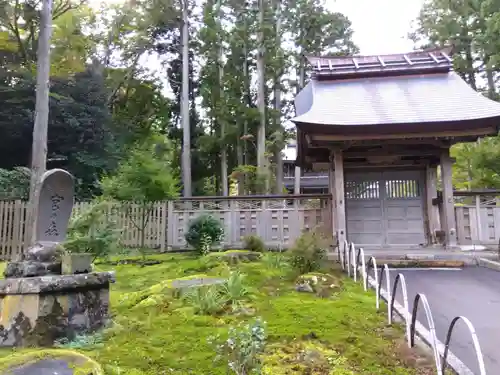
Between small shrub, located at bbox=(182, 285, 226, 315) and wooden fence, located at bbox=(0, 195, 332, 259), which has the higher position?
wooden fence, located at bbox=(0, 195, 332, 259)

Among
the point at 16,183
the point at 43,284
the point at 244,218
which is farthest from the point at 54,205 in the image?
the point at 16,183

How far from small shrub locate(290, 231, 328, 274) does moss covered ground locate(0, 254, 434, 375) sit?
942 mm

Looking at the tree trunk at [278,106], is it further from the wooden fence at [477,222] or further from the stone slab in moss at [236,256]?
the stone slab in moss at [236,256]

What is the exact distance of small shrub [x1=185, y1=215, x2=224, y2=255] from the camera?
10.9 m

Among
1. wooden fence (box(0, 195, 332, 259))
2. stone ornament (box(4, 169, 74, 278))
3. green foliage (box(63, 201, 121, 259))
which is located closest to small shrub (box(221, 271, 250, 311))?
stone ornament (box(4, 169, 74, 278))

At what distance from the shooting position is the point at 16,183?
1446cm

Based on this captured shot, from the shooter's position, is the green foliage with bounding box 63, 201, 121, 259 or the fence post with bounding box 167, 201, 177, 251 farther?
the fence post with bounding box 167, 201, 177, 251

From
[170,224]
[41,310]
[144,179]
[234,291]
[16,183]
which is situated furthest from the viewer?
[16,183]

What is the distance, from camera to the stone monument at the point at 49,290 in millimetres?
3850

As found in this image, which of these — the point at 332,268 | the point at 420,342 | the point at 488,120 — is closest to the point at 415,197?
the point at 488,120

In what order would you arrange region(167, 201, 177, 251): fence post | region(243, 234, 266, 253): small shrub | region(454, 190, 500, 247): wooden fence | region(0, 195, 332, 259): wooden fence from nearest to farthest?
region(454, 190, 500, 247): wooden fence → region(243, 234, 266, 253): small shrub → region(0, 195, 332, 259): wooden fence → region(167, 201, 177, 251): fence post

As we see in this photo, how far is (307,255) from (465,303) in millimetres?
2592

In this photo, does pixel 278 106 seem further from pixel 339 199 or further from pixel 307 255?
pixel 307 255

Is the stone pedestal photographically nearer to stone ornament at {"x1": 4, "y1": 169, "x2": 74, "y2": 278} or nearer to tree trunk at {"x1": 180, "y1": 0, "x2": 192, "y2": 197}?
stone ornament at {"x1": 4, "y1": 169, "x2": 74, "y2": 278}
